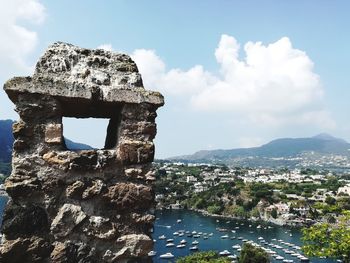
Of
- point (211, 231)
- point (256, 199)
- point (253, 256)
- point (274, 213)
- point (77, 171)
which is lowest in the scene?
point (211, 231)

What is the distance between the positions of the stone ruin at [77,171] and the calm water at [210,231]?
58481 mm

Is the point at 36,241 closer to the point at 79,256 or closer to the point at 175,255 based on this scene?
the point at 79,256

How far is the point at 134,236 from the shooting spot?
391cm

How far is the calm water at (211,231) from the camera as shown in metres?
70.4

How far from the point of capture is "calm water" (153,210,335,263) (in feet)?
231

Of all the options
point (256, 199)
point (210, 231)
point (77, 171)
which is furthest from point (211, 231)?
point (77, 171)

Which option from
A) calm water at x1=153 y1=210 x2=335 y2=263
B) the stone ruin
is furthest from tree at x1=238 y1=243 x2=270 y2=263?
the stone ruin

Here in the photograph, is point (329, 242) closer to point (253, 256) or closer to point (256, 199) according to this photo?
point (253, 256)

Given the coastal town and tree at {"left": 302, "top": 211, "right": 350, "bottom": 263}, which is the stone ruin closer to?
tree at {"left": 302, "top": 211, "right": 350, "bottom": 263}

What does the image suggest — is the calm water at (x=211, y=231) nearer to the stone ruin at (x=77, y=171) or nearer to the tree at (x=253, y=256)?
the tree at (x=253, y=256)

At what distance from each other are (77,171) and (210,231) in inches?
3469

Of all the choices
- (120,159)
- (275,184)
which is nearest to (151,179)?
(120,159)

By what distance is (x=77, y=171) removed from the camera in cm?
387

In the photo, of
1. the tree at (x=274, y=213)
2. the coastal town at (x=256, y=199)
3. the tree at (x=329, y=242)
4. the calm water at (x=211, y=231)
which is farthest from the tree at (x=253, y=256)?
the tree at (x=274, y=213)
